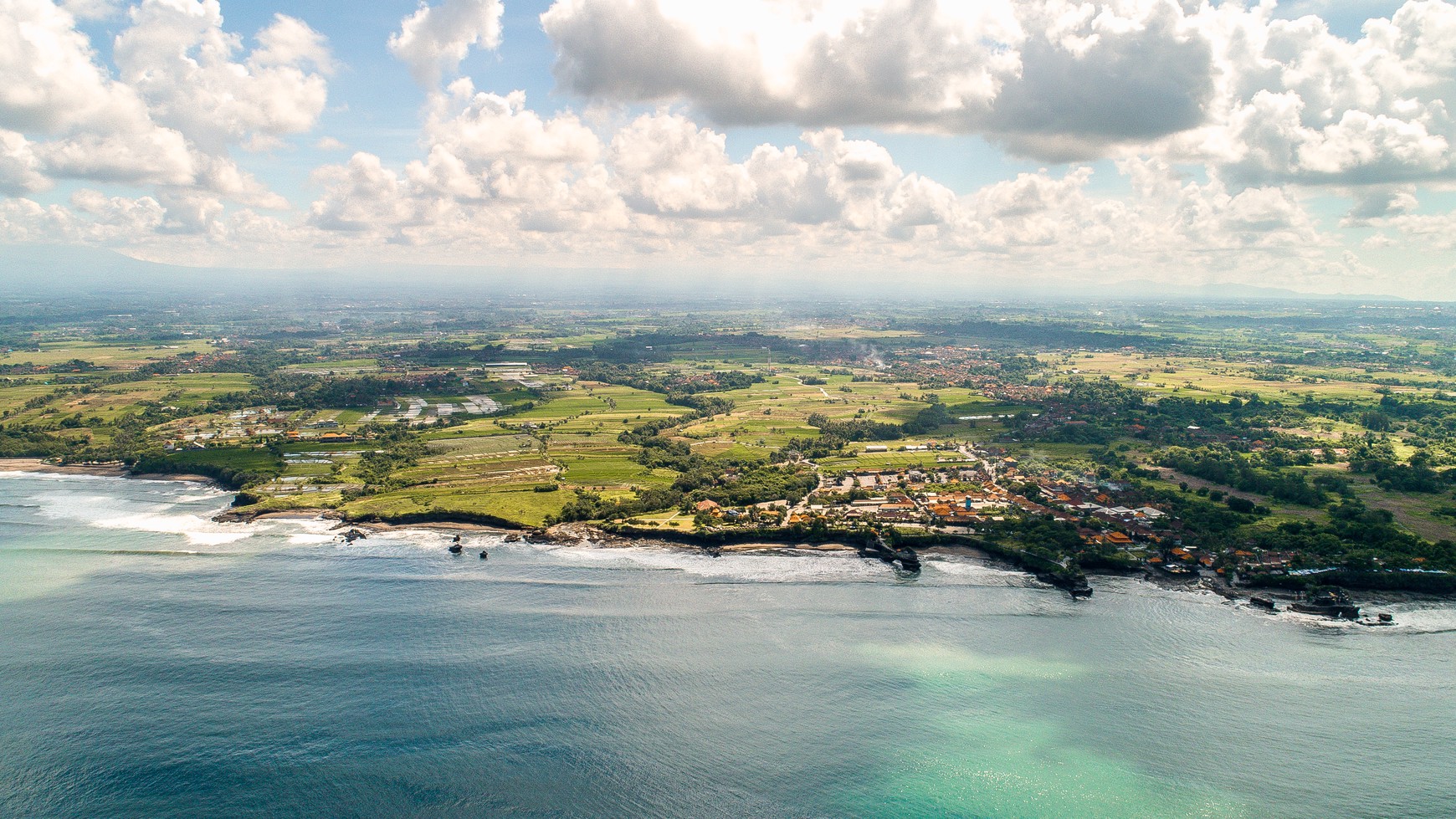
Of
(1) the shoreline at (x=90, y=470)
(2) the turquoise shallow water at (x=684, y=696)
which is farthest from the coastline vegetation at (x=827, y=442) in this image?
(2) the turquoise shallow water at (x=684, y=696)

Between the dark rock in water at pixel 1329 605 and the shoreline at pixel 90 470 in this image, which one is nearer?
the dark rock in water at pixel 1329 605

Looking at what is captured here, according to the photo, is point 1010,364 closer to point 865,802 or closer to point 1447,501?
point 1447,501

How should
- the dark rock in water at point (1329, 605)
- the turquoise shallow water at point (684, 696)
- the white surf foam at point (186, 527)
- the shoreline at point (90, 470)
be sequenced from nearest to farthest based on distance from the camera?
the turquoise shallow water at point (684, 696), the dark rock in water at point (1329, 605), the white surf foam at point (186, 527), the shoreline at point (90, 470)

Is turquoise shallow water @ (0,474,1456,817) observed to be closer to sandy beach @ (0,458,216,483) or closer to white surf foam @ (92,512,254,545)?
white surf foam @ (92,512,254,545)

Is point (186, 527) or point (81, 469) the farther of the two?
point (81, 469)

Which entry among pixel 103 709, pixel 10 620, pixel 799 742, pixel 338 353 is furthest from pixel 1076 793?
pixel 338 353

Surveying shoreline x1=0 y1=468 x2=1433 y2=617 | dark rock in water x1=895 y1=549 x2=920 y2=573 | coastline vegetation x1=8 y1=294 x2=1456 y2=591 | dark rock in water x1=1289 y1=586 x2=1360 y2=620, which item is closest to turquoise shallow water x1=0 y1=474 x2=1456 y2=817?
dark rock in water x1=895 y1=549 x2=920 y2=573

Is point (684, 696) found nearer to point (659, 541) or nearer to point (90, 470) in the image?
point (659, 541)

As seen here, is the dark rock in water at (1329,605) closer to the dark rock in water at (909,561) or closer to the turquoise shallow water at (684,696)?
the turquoise shallow water at (684,696)

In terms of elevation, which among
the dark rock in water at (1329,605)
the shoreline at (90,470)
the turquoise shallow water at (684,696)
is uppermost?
the shoreline at (90,470)

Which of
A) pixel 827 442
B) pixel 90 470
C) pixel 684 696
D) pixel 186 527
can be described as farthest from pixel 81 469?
pixel 827 442
